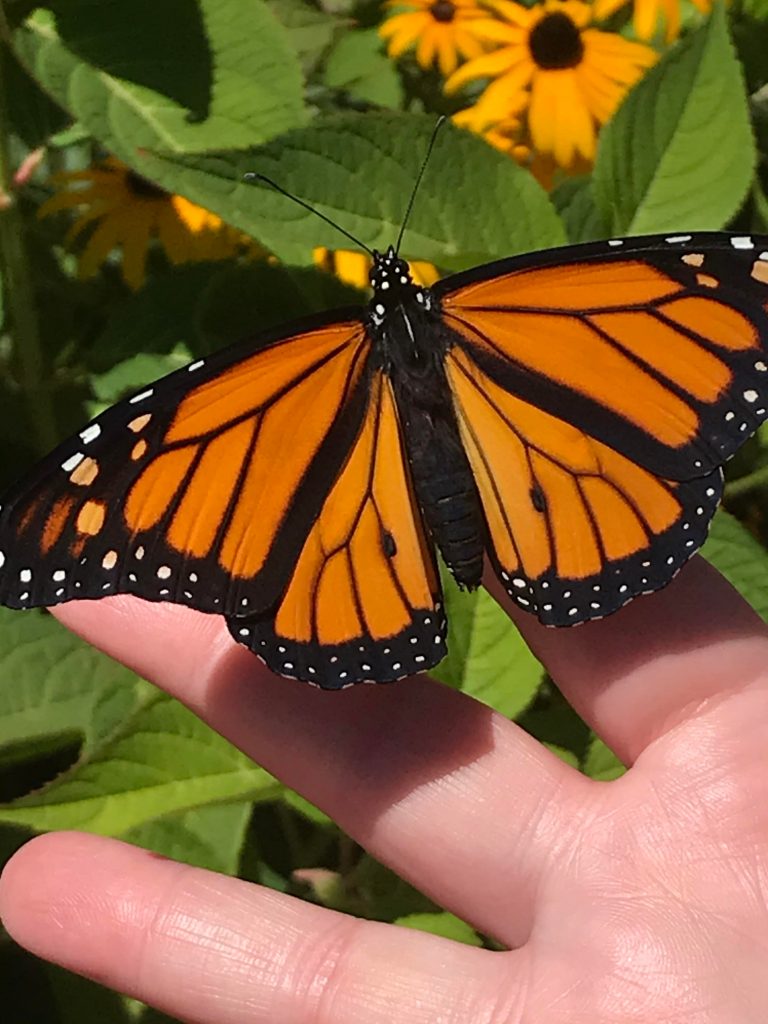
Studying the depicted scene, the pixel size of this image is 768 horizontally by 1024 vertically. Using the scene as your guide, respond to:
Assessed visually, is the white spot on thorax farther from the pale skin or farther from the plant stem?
the plant stem

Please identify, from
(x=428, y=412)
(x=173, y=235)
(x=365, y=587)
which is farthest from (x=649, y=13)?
(x=365, y=587)

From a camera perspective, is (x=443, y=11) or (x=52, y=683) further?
(x=443, y=11)

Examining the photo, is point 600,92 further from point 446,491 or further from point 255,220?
point 446,491

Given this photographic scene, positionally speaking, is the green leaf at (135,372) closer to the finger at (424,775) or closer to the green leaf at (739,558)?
the finger at (424,775)

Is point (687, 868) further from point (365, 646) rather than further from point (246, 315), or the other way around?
point (246, 315)

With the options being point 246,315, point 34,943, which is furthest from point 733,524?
point 34,943

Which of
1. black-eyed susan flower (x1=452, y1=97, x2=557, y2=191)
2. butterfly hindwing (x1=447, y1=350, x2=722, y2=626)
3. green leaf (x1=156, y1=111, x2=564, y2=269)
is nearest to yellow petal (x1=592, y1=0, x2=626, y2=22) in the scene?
black-eyed susan flower (x1=452, y1=97, x2=557, y2=191)
